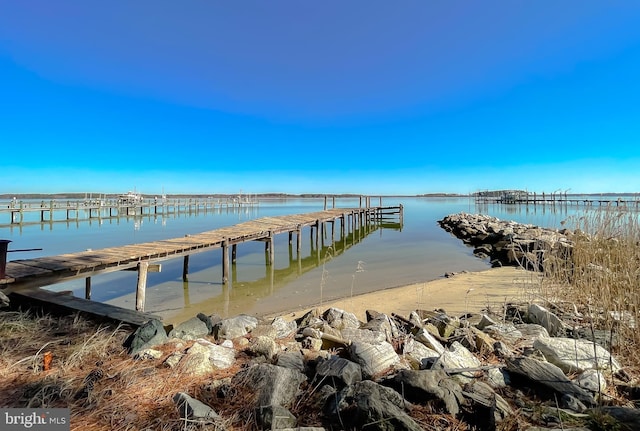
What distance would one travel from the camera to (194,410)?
216cm

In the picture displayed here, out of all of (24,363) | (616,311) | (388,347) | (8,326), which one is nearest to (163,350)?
(24,363)

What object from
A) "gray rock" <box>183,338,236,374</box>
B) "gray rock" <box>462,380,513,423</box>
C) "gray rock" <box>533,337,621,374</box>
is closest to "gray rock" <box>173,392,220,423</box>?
"gray rock" <box>183,338,236,374</box>

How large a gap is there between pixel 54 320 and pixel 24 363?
56.8 inches

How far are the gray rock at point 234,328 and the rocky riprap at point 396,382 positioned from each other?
179 mm

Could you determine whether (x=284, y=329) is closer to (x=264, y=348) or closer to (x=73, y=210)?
(x=264, y=348)

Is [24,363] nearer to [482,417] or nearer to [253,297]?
[482,417]

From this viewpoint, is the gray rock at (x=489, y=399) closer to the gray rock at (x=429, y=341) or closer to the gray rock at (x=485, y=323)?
the gray rock at (x=429, y=341)

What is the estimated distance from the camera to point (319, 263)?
51.2ft

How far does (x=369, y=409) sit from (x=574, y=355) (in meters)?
2.40

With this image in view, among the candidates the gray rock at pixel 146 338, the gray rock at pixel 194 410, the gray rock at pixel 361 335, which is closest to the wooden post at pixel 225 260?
the gray rock at pixel 146 338

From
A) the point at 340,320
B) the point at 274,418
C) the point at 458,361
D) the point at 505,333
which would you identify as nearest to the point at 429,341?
the point at 458,361

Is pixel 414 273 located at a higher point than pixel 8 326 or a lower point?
lower

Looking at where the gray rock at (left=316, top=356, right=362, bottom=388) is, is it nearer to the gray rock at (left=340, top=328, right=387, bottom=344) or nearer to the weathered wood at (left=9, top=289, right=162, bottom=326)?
the gray rock at (left=340, top=328, right=387, bottom=344)

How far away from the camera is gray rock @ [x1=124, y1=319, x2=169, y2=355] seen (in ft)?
11.2
